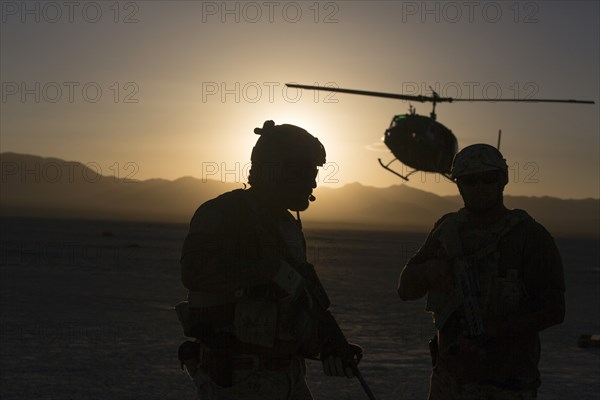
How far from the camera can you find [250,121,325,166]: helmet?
3.54 m

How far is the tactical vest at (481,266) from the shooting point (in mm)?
3814

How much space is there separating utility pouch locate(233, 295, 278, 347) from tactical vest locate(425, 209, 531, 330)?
40.4 inches

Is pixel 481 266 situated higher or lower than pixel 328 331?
higher

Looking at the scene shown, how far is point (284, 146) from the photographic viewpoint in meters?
3.53

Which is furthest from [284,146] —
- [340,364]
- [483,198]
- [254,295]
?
[483,198]

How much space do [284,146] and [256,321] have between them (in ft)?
2.50

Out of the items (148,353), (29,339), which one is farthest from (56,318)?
(148,353)

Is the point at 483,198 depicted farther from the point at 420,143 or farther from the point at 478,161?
the point at 420,143

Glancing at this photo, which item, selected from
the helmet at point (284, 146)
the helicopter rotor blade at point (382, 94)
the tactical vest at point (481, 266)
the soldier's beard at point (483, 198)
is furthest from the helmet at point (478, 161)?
the helicopter rotor blade at point (382, 94)

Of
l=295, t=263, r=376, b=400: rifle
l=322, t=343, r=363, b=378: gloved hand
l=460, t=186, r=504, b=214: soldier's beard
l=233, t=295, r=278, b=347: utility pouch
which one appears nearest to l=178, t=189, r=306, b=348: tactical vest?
l=233, t=295, r=278, b=347: utility pouch

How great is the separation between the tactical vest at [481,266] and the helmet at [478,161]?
0.23m

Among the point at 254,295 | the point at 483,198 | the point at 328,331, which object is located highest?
the point at 483,198

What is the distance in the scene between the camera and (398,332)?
537 inches

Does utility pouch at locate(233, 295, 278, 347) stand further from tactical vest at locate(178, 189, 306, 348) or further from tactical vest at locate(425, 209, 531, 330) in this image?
tactical vest at locate(425, 209, 531, 330)
